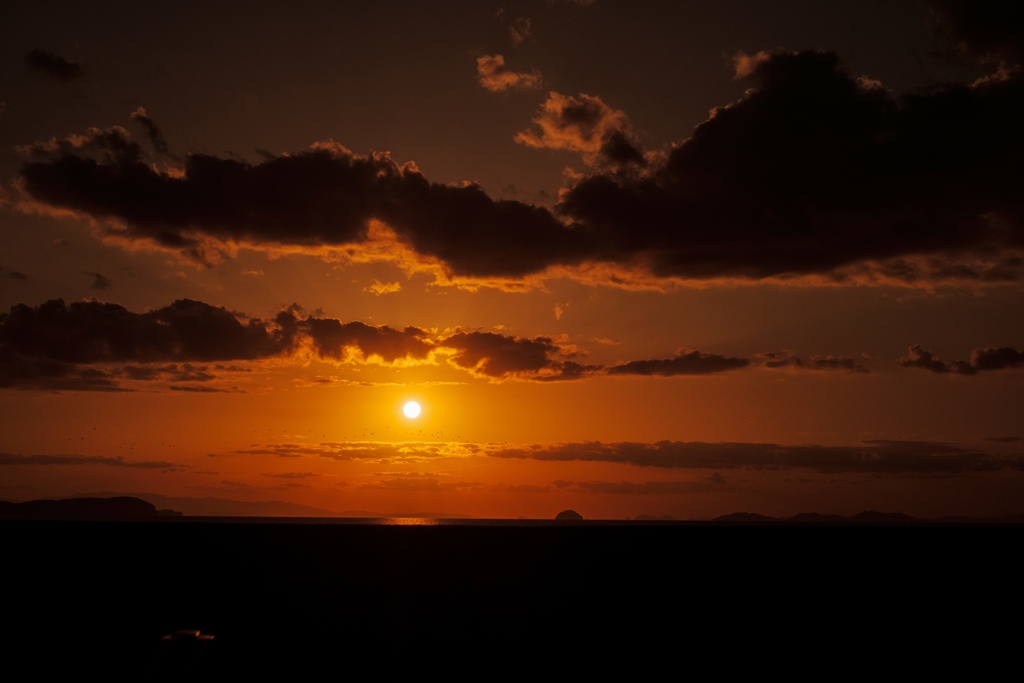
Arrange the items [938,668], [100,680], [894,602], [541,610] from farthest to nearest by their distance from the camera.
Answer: [894,602]
[541,610]
[938,668]
[100,680]

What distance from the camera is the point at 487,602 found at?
21234 mm

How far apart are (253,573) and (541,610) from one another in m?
8.77

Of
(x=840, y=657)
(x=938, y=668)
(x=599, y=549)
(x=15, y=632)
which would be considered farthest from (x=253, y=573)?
(x=938, y=668)

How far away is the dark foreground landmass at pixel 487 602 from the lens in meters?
17.2

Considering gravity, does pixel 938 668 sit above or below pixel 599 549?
below

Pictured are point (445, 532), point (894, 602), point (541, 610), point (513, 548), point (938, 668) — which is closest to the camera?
point (938, 668)

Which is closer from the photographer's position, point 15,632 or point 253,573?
point 15,632

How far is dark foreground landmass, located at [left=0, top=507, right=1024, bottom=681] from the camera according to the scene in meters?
17.2

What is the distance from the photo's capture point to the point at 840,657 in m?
18.0

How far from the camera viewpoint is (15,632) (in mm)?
17938

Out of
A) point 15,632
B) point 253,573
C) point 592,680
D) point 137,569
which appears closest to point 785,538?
point 592,680

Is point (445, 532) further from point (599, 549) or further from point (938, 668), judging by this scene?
point (938, 668)

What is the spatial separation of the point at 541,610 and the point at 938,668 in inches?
367

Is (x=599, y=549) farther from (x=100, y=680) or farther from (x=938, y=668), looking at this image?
(x=100, y=680)
